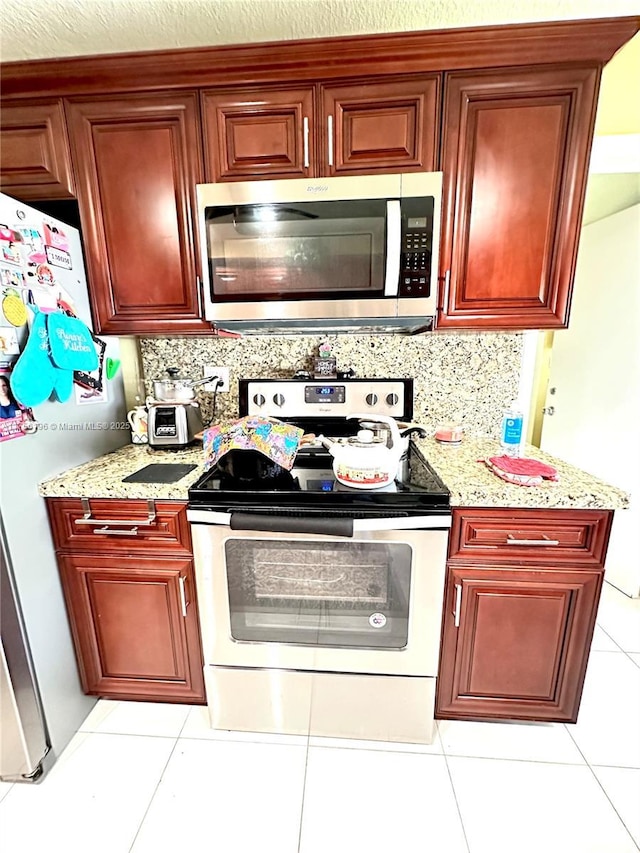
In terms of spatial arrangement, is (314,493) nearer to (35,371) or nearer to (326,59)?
(35,371)

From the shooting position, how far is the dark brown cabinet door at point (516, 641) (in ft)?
3.69

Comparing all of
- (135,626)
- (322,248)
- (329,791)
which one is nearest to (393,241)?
(322,248)

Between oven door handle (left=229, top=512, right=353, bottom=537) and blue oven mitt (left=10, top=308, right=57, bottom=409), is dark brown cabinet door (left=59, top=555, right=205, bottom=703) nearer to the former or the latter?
oven door handle (left=229, top=512, right=353, bottom=537)

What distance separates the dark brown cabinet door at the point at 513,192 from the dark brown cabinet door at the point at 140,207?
906 mm

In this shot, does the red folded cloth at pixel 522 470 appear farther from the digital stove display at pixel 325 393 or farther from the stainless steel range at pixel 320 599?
the digital stove display at pixel 325 393

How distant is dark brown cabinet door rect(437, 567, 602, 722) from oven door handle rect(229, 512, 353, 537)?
0.41 metres

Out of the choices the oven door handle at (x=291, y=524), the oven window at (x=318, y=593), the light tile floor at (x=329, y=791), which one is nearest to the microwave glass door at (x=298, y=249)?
the oven door handle at (x=291, y=524)

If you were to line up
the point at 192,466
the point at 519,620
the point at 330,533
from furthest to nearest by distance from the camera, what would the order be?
1. the point at 192,466
2. the point at 519,620
3. the point at 330,533

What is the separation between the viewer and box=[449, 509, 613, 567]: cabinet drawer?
3.51ft

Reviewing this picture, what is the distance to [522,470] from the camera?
45.2 inches

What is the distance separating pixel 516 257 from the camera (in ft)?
4.09

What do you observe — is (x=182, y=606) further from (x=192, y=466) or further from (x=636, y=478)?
(x=636, y=478)

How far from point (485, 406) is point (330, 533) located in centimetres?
102

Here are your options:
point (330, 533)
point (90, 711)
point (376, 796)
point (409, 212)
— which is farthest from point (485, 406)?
point (90, 711)
